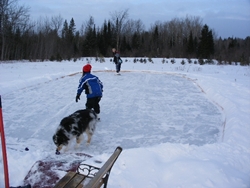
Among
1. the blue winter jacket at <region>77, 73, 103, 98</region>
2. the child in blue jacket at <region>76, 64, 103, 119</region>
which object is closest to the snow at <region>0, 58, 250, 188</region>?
the child in blue jacket at <region>76, 64, 103, 119</region>

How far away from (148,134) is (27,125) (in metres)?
2.92

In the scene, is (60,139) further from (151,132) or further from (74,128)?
(151,132)

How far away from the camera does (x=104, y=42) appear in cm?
4475

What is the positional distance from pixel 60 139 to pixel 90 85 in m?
2.04

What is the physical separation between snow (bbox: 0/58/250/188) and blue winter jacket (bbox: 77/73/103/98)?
0.83 m

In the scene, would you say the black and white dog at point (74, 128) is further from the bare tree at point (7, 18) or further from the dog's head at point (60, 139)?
the bare tree at point (7, 18)

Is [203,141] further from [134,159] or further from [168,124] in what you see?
[134,159]

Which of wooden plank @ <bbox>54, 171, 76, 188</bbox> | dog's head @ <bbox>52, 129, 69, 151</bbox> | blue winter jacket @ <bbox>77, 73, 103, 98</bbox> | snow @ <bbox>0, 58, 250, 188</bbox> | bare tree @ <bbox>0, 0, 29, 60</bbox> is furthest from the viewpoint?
bare tree @ <bbox>0, 0, 29, 60</bbox>

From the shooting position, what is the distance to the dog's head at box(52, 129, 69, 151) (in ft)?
13.5

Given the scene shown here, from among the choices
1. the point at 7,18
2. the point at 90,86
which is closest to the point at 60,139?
the point at 90,86

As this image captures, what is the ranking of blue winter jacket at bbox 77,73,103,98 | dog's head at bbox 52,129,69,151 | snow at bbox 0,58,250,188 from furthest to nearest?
blue winter jacket at bbox 77,73,103,98 < dog's head at bbox 52,129,69,151 < snow at bbox 0,58,250,188

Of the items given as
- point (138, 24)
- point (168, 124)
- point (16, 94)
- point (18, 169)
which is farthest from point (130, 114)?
point (138, 24)

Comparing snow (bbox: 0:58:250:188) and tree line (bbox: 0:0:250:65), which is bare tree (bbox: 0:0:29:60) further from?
snow (bbox: 0:58:250:188)

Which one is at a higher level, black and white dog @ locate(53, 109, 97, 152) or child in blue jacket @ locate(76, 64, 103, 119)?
child in blue jacket @ locate(76, 64, 103, 119)
